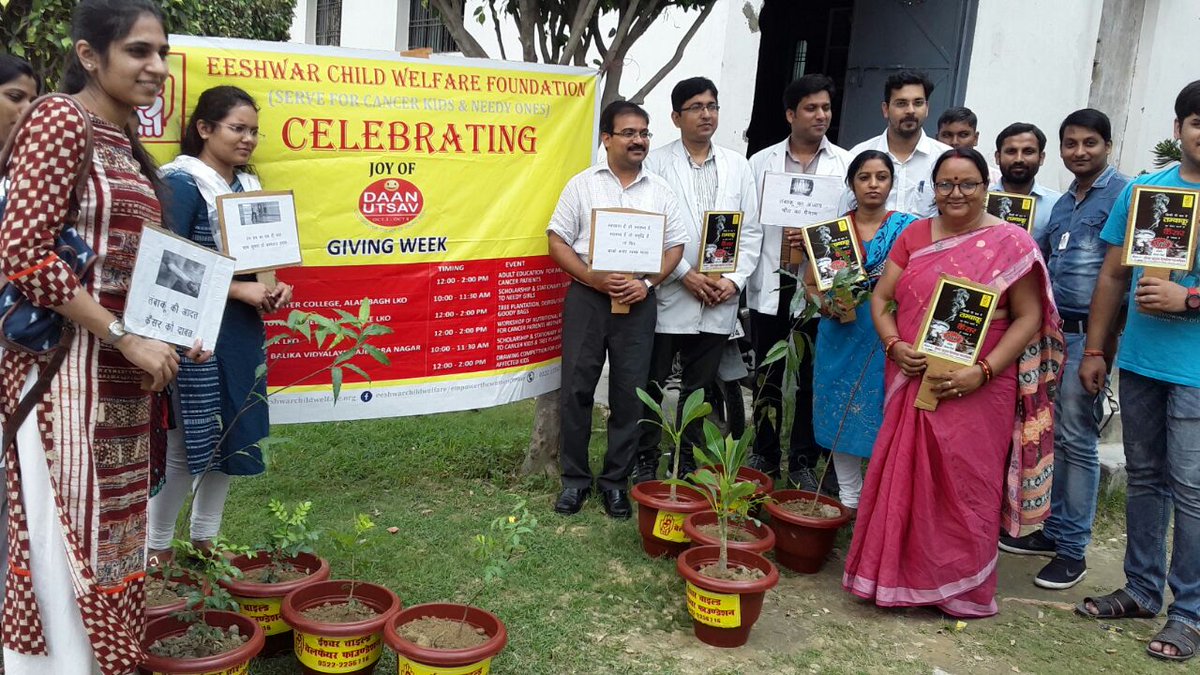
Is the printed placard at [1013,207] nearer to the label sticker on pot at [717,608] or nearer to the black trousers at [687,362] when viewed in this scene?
the black trousers at [687,362]

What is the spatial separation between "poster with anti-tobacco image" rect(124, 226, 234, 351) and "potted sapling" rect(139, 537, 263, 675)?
2.35 feet

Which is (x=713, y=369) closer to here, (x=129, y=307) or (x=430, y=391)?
(x=430, y=391)

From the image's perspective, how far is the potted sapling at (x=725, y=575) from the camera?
3.14m

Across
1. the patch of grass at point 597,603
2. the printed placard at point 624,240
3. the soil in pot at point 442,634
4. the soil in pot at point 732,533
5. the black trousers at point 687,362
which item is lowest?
the patch of grass at point 597,603

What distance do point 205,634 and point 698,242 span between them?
2642 mm

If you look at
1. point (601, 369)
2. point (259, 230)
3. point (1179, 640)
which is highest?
point (259, 230)

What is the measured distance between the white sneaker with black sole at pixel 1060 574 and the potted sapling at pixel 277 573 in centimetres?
286

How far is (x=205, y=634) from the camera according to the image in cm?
257

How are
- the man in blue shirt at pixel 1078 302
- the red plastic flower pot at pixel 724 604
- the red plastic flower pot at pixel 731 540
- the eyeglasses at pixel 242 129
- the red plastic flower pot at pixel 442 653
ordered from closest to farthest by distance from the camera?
the red plastic flower pot at pixel 442 653 → the red plastic flower pot at pixel 724 604 → the eyeglasses at pixel 242 129 → the red plastic flower pot at pixel 731 540 → the man in blue shirt at pixel 1078 302

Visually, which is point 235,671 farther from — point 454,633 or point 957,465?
point 957,465

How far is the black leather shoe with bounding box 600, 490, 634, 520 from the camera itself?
425 centimetres

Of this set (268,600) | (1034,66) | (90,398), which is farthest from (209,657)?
(1034,66)

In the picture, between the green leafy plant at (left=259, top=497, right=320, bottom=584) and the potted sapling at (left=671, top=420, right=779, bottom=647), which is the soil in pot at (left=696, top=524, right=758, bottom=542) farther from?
the green leafy plant at (left=259, top=497, right=320, bottom=584)

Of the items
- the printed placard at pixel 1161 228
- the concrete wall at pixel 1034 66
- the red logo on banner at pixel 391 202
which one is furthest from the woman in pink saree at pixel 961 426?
the concrete wall at pixel 1034 66
